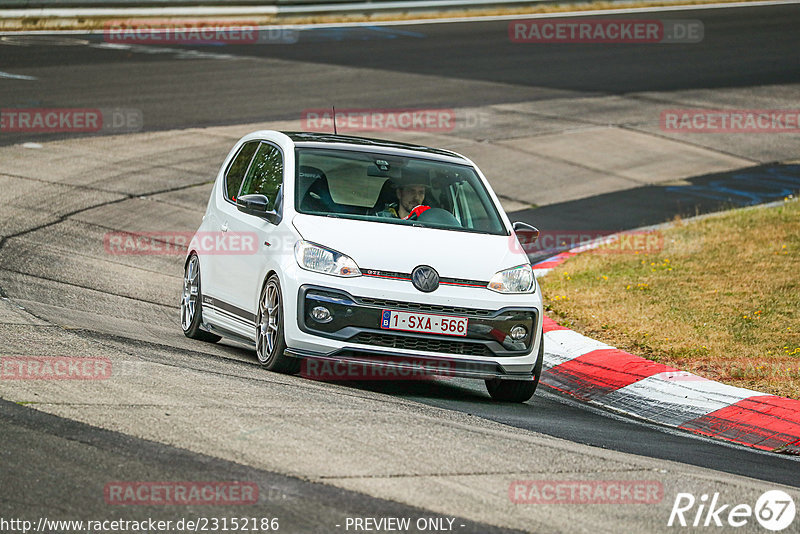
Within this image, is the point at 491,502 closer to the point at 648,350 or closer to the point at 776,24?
the point at 648,350

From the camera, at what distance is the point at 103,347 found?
791 centimetres

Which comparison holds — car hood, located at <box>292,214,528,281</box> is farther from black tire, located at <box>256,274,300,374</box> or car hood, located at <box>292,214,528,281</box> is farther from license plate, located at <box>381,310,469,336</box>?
black tire, located at <box>256,274,300,374</box>

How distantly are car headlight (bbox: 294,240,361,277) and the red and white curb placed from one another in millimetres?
2274

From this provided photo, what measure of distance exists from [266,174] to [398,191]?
1.06 metres

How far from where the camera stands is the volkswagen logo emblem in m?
7.88

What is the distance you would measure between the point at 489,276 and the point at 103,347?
2613 mm

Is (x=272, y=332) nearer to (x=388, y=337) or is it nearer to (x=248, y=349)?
(x=388, y=337)
